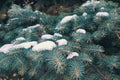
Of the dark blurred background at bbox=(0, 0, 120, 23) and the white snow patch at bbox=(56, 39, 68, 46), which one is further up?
the white snow patch at bbox=(56, 39, 68, 46)

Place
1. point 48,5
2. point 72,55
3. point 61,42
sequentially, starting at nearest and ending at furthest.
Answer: point 72,55 < point 61,42 < point 48,5

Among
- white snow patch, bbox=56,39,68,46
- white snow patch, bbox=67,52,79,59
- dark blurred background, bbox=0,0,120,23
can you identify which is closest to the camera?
white snow patch, bbox=67,52,79,59

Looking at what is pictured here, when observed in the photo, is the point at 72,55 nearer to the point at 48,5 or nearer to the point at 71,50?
the point at 71,50

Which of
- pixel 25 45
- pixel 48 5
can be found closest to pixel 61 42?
pixel 25 45

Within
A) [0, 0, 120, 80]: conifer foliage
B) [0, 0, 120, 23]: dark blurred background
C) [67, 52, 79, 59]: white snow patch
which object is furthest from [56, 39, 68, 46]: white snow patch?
[0, 0, 120, 23]: dark blurred background

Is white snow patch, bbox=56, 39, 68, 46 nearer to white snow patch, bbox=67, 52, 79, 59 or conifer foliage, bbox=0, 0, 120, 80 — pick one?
conifer foliage, bbox=0, 0, 120, 80

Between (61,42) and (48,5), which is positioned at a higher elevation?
(61,42)

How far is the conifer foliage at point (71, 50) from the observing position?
5.79 ft

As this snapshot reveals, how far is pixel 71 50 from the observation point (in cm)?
183

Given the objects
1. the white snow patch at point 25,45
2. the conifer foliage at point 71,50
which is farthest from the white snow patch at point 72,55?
the white snow patch at point 25,45

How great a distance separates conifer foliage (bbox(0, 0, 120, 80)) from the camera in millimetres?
1765

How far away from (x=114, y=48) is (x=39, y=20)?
0.77 meters

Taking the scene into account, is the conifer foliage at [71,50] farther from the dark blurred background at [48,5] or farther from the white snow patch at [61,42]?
the dark blurred background at [48,5]

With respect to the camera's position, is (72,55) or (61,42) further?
(61,42)
